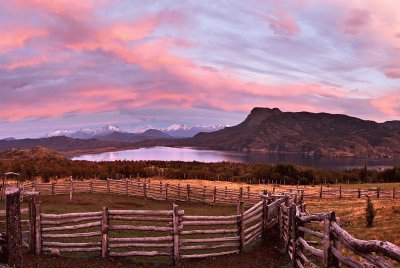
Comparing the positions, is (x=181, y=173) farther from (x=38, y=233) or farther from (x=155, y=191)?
(x=38, y=233)

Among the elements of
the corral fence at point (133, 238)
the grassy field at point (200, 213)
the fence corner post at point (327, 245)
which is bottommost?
the grassy field at point (200, 213)

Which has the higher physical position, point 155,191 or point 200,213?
point 155,191

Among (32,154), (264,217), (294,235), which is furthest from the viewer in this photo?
(32,154)

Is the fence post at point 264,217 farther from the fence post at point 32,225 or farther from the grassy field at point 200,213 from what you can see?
the fence post at point 32,225

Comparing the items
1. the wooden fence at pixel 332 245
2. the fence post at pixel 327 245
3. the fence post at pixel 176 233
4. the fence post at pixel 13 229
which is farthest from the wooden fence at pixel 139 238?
the fence post at pixel 13 229

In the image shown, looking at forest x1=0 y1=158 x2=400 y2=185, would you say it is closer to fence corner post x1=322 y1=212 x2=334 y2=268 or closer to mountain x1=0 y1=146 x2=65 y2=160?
mountain x1=0 y1=146 x2=65 y2=160

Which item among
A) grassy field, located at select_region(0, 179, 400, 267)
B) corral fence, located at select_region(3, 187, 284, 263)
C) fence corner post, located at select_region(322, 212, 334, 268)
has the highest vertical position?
fence corner post, located at select_region(322, 212, 334, 268)

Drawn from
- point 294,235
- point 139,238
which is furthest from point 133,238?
point 294,235

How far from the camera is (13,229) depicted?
7.76m

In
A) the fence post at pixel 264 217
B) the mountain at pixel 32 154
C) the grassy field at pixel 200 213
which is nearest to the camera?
the grassy field at pixel 200 213

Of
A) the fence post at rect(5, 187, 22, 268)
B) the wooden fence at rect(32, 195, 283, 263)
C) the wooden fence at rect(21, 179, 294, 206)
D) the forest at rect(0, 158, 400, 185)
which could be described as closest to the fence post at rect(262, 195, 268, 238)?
the wooden fence at rect(32, 195, 283, 263)

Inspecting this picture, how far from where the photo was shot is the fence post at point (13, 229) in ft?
25.0

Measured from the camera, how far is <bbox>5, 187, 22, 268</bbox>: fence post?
7.62 meters

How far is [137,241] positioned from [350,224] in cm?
1216
